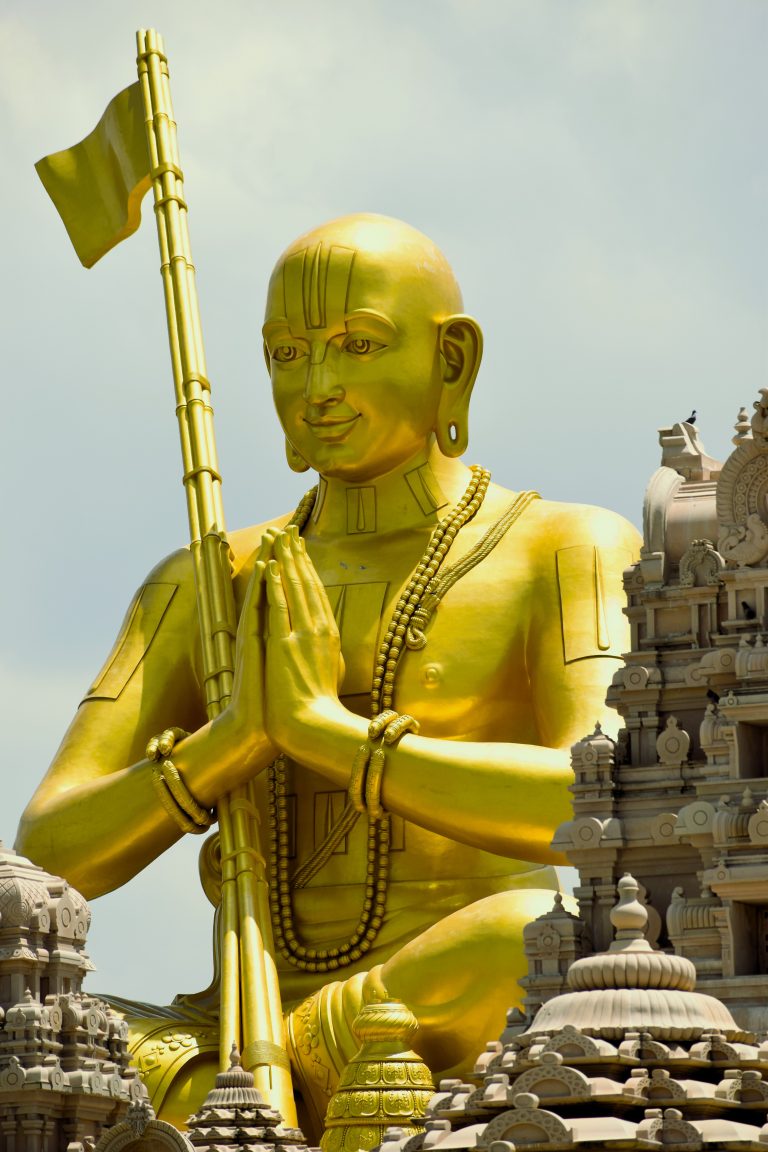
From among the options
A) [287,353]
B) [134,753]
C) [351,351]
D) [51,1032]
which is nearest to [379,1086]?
[51,1032]

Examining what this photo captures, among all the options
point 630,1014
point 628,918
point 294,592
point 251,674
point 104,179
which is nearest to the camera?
point 630,1014

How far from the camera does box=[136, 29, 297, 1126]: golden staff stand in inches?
Answer: 1044

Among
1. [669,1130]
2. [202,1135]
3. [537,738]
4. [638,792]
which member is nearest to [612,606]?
[537,738]

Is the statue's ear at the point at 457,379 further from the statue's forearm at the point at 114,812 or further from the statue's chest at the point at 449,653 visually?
the statue's forearm at the point at 114,812

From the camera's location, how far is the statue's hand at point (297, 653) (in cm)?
2662

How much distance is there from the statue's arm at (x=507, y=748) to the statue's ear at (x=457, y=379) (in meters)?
1.46

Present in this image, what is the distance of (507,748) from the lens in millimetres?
26438

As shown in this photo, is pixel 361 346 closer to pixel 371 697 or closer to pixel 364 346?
pixel 364 346

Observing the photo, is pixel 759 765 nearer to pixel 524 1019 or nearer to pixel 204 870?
pixel 524 1019

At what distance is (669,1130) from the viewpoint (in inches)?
798

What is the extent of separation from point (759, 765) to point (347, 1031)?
3886 millimetres

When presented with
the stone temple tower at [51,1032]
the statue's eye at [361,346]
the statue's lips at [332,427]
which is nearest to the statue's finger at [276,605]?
the statue's lips at [332,427]

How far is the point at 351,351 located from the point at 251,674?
247cm

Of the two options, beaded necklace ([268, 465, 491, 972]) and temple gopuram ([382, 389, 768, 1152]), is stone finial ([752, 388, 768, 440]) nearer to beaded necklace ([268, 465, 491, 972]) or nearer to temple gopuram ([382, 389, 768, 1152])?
temple gopuram ([382, 389, 768, 1152])
